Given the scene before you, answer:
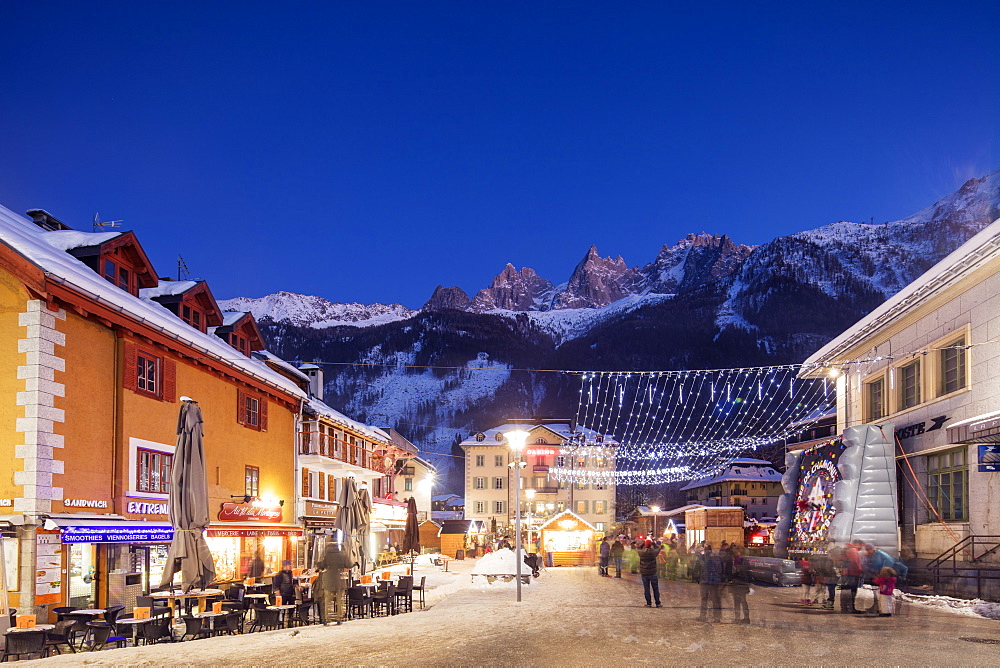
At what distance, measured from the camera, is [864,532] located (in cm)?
2231

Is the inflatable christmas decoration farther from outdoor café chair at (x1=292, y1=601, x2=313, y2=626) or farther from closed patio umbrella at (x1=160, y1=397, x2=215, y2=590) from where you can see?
closed patio umbrella at (x1=160, y1=397, x2=215, y2=590)

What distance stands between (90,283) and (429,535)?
54.2m

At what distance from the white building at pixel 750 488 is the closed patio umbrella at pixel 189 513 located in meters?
72.6

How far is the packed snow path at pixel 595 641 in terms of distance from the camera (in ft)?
38.4

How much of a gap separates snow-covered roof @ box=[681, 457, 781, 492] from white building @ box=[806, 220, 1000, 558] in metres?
58.6

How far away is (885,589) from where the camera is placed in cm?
1658

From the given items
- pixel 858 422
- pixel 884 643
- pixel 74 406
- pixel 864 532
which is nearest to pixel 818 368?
pixel 858 422

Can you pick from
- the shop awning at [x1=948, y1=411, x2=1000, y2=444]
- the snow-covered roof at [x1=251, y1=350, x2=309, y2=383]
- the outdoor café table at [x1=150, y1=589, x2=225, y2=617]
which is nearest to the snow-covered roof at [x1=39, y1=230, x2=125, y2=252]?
the outdoor café table at [x1=150, y1=589, x2=225, y2=617]

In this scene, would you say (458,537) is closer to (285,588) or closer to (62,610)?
(285,588)

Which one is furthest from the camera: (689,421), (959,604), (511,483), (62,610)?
(689,421)


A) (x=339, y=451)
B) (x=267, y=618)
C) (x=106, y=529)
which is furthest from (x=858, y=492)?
(x=339, y=451)

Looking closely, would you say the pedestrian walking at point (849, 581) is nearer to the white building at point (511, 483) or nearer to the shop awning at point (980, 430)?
the shop awning at point (980, 430)

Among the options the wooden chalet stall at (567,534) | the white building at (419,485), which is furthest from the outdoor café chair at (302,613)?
the white building at (419,485)

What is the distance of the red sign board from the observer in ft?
79.5
